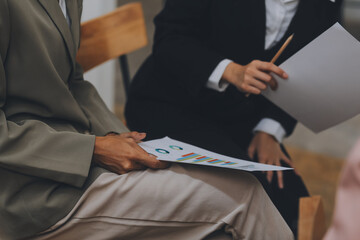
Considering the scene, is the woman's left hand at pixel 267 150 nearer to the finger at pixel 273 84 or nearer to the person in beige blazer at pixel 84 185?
the finger at pixel 273 84

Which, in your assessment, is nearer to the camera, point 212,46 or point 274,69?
point 274,69

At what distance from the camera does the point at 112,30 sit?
148 centimetres

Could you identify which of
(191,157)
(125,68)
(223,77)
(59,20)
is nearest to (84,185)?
(191,157)

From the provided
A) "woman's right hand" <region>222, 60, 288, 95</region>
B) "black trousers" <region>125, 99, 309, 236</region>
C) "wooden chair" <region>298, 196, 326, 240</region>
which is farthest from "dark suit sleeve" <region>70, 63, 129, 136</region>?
"wooden chair" <region>298, 196, 326, 240</region>

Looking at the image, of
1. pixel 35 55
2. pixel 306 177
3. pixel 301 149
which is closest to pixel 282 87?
pixel 35 55

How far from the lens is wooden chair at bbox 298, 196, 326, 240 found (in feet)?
2.57

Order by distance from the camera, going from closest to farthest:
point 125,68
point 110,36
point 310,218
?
point 310,218
point 110,36
point 125,68

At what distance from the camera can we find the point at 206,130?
1250 millimetres

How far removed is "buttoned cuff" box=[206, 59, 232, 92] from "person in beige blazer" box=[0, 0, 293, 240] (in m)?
0.32

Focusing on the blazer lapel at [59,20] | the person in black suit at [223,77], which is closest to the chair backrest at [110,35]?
the person in black suit at [223,77]

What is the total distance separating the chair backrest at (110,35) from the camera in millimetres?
1432

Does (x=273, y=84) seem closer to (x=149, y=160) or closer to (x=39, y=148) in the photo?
(x=149, y=160)

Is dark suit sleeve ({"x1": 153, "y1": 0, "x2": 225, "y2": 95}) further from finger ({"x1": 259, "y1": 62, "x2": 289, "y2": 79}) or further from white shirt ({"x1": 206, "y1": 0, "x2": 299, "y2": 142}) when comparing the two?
finger ({"x1": 259, "y1": 62, "x2": 289, "y2": 79})

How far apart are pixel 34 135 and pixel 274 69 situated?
0.50 meters
